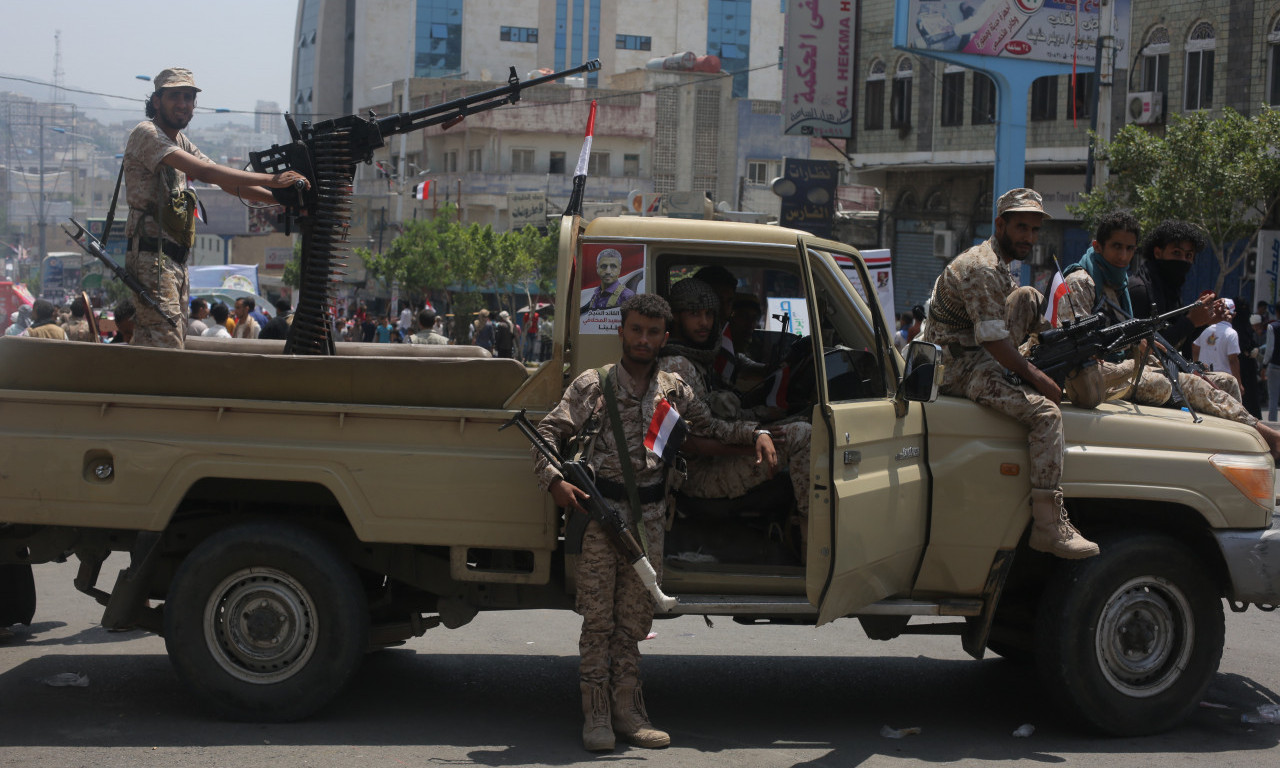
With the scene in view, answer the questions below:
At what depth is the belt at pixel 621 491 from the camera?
538cm

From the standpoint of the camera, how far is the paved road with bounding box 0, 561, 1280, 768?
5.32 m

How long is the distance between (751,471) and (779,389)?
50 cm

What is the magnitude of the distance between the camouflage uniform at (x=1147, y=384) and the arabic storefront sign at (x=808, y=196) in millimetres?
23888

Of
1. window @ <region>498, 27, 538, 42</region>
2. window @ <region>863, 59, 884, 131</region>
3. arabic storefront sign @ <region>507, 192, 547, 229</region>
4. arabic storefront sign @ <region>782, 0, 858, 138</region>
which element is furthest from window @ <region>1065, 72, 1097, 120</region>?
window @ <region>498, 27, 538, 42</region>

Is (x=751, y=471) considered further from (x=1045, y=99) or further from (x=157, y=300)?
(x=1045, y=99)

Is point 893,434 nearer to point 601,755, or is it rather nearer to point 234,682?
point 601,755

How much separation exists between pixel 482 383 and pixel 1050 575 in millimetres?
2631

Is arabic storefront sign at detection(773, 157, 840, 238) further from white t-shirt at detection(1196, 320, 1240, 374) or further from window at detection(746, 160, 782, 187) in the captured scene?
window at detection(746, 160, 782, 187)

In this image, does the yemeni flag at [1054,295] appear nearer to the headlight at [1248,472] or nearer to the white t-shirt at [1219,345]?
the headlight at [1248,472]

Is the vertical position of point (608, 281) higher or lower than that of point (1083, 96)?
lower

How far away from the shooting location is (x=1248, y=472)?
5656 millimetres

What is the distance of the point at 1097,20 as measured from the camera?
23531 mm

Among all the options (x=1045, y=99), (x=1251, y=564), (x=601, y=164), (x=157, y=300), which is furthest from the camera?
(x=601, y=164)

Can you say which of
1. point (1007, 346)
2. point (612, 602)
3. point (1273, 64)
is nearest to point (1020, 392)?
point (1007, 346)
